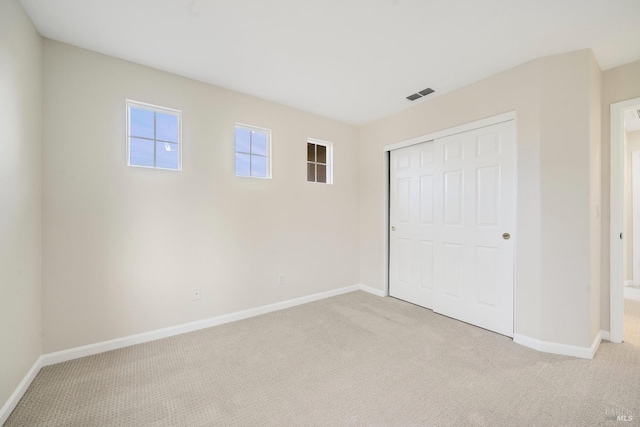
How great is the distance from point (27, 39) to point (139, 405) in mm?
2693

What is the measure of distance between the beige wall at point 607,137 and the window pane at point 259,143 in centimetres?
360

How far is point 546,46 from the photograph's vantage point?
221 centimetres

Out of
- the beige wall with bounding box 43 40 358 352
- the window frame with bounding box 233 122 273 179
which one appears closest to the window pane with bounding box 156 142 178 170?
the beige wall with bounding box 43 40 358 352

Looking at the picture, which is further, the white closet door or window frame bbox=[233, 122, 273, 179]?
window frame bbox=[233, 122, 273, 179]

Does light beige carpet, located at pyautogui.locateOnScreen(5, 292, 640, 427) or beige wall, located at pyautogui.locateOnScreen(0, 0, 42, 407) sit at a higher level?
beige wall, located at pyautogui.locateOnScreen(0, 0, 42, 407)

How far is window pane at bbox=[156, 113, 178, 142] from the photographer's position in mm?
2662

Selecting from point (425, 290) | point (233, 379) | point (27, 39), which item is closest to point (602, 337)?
point (425, 290)

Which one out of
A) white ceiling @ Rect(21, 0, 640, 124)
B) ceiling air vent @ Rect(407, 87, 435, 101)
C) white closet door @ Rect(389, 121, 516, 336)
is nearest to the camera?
white ceiling @ Rect(21, 0, 640, 124)

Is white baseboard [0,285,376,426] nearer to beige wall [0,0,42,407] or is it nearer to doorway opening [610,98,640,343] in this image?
beige wall [0,0,42,407]

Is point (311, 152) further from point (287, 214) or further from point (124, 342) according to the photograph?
point (124, 342)

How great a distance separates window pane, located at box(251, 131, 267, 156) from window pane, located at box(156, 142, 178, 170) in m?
0.88

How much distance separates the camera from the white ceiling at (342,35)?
5.96ft

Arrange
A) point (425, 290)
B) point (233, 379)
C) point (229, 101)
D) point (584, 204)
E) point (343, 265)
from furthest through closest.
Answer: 1. point (343, 265)
2. point (425, 290)
3. point (229, 101)
4. point (584, 204)
5. point (233, 379)

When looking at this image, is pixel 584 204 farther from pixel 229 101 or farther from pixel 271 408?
pixel 229 101
